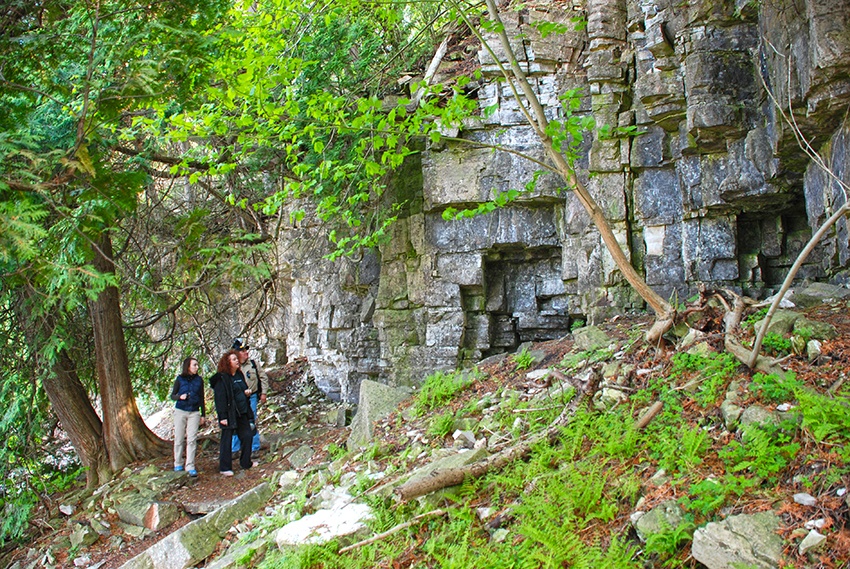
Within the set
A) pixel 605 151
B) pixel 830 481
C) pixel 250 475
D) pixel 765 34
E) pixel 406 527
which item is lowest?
pixel 250 475

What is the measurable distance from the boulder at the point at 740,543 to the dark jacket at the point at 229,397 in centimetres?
653

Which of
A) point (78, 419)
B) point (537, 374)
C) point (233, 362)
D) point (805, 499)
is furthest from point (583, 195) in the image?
point (78, 419)

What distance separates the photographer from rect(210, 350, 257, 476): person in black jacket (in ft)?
27.8

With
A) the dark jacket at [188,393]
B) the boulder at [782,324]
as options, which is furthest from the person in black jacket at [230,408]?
the boulder at [782,324]

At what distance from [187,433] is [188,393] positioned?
659mm

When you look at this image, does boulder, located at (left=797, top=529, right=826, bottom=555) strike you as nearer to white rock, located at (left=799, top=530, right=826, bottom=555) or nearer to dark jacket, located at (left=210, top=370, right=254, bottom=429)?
white rock, located at (left=799, top=530, right=826, bottom=555)

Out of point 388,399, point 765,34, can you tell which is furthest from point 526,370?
point 765,34

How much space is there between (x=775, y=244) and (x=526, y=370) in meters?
4.09

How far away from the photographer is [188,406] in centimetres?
854

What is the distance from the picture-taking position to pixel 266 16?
768 cm

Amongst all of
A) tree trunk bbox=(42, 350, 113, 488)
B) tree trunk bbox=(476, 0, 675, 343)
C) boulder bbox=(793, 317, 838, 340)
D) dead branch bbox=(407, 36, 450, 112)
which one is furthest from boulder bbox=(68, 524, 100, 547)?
boulder bbox=(793, 317, 838, 340)

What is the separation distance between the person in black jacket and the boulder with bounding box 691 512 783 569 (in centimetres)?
655

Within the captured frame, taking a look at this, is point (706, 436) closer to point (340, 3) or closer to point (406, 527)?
point (406, 527)

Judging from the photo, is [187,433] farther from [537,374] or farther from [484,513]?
[484,513]
